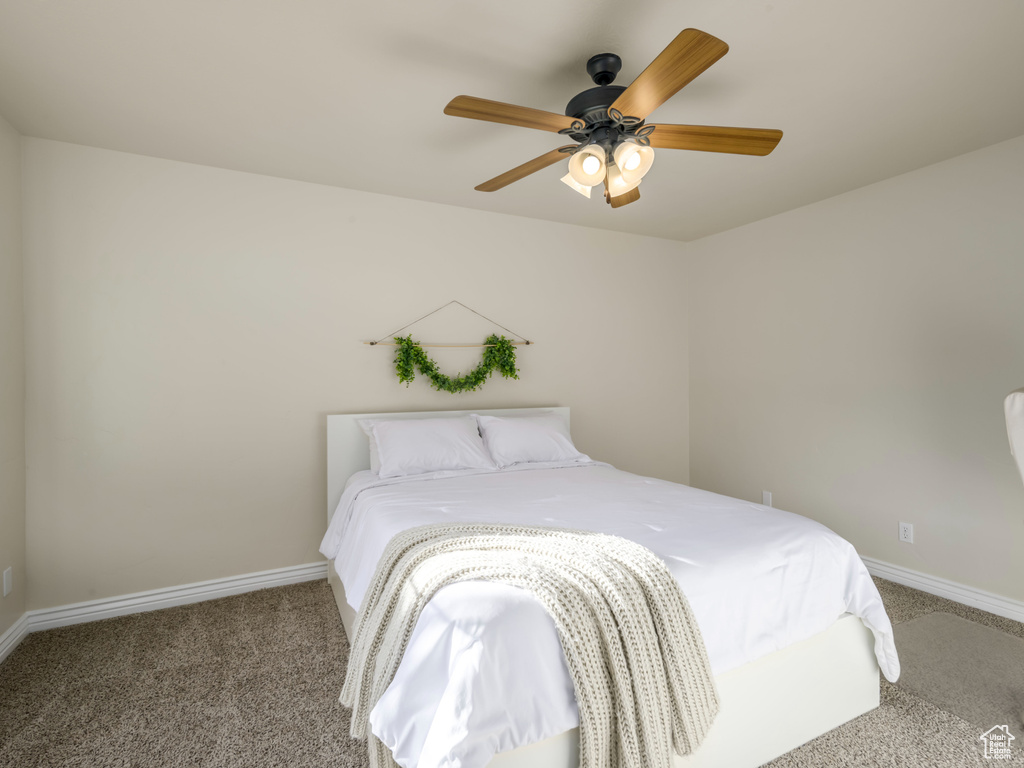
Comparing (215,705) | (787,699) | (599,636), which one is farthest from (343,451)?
(787,699)

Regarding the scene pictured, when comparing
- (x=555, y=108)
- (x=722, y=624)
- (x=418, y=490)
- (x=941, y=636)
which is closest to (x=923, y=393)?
(x=941, y=636)

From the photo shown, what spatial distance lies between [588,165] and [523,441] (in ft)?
5.76

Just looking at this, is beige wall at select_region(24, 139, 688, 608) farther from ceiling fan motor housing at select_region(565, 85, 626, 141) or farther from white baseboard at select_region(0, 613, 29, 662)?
ceiling fan motor housing at select_region(565, 85, 626, 141)

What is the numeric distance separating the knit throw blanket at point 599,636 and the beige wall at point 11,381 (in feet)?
6.25

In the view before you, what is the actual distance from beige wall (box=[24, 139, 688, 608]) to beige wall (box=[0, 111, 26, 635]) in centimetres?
6

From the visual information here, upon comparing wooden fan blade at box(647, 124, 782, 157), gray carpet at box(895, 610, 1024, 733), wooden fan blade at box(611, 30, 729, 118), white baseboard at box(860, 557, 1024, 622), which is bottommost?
gray carpet at box(895, 610, 1024, 733)

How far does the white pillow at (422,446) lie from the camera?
292cm

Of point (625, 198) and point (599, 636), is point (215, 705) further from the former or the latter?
point (625, 198)

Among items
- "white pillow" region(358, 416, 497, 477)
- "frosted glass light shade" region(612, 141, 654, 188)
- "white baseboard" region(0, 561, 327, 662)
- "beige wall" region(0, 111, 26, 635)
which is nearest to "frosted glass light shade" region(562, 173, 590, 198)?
"frosted glass light shade" region(612, 141, 654, 188)

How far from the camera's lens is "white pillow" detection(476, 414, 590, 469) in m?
3.19

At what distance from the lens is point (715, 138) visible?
1914 millimetres

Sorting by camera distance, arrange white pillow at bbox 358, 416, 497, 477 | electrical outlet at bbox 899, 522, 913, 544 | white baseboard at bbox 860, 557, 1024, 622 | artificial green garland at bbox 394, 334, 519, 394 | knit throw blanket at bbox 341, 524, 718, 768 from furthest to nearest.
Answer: artificial green garland at bbox 394, 334, 519, 394
electrical outlet at bbox 899, 522, 913, 544
white pillow at bbox 358, 416, 497, 477
white baseboard at bbox 860, 557, 1024, 622
knit throw blanket at bbox 341, 524, 718, 768

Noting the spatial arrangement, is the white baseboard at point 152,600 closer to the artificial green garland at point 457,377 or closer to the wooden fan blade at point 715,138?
the artificial green garland at point 457,377

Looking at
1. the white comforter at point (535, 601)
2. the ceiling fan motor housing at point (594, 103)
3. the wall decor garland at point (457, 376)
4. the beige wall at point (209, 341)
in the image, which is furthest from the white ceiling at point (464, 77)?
the white comforter at point (535, 601)
